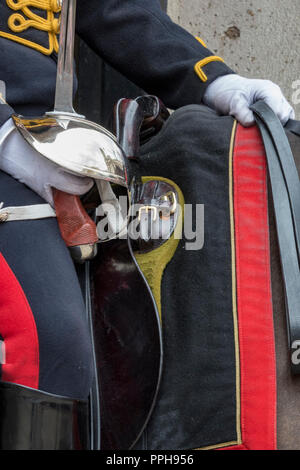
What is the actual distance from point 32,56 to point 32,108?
83 mm

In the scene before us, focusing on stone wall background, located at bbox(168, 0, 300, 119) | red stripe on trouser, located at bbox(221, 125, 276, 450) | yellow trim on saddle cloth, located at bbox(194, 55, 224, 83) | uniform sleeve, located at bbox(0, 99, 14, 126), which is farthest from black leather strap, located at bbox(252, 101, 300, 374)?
stone wall background, located at bbox(168, 0, 300, 119)

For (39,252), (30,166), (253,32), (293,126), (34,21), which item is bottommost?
(39,252)

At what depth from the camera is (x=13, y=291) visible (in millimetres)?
755

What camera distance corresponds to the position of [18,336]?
0.75 meters

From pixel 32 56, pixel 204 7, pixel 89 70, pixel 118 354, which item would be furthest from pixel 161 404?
pixel 204 7

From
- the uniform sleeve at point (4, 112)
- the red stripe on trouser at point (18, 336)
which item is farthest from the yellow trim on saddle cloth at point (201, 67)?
the red stripe on trouser at point (18, 336)

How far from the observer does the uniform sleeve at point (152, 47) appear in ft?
3.63

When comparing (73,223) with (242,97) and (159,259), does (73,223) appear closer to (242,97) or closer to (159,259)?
(159,259)

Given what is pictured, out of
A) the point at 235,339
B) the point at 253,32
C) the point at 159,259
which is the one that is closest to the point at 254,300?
the point at 235,339

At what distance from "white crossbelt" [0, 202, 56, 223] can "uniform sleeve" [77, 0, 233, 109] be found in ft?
1.42

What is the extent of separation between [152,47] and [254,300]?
58 cm

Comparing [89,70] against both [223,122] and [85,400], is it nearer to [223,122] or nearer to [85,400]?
[223,122]

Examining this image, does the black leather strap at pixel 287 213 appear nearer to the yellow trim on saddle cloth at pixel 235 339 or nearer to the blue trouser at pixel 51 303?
the yellow trim on saddle cloth at pixel 235 339

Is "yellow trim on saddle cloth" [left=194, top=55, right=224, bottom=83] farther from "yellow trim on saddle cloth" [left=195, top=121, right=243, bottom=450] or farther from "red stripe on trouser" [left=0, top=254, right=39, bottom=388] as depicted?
"red stripe on trouser" [left=0, top=254, right=39, bottom=388]
